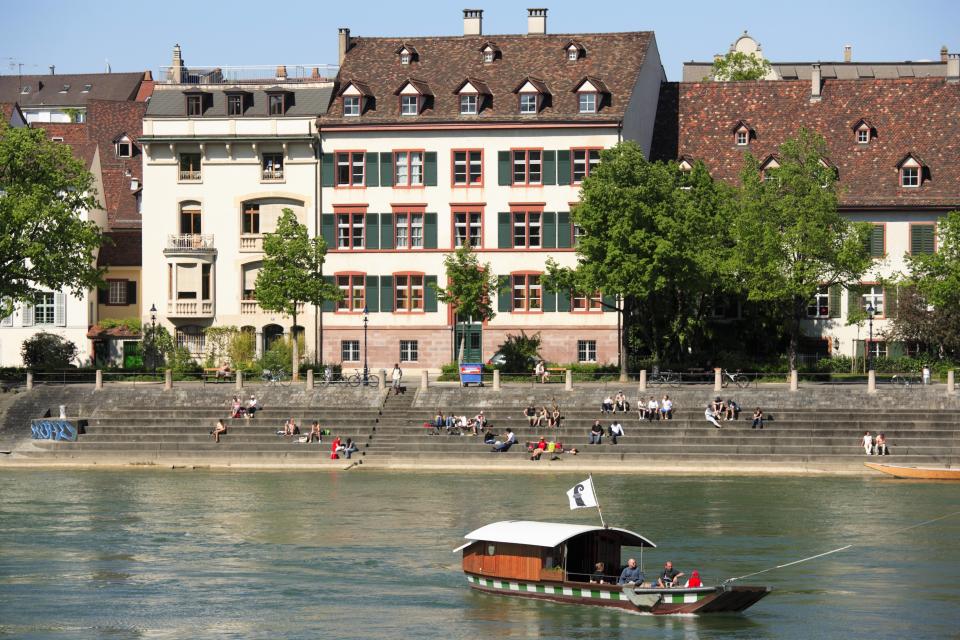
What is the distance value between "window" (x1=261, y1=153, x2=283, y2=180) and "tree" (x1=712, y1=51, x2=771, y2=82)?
120 feet

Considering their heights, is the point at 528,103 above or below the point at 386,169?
above

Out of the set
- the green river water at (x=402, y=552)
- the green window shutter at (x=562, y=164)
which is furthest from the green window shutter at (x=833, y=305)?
the green river water at (x=402, y=552)

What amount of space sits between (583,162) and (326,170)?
1385 cm

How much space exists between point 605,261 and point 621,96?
13.5m

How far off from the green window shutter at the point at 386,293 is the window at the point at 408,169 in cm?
510

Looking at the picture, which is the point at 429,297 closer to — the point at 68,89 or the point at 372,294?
the point at 372,294

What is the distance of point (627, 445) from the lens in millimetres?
73938

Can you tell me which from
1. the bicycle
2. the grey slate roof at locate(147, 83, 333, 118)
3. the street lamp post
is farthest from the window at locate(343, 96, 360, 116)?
the bicycle


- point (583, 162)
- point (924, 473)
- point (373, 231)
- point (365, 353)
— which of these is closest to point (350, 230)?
point (373, 231)

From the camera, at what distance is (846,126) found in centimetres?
9650

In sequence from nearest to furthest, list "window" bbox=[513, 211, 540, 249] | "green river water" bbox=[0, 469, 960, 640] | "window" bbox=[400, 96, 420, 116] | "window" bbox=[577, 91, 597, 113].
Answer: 1. "green river water" bbox=[0, 469, 960, 640]
2. "window" bbox=[577, 91, 597, 113]
3. "window" bbox=[513, 211, 540, 249]
4. "window" bbox=[400, 96, 420, 116]

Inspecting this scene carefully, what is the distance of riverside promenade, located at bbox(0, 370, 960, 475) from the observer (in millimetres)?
72750

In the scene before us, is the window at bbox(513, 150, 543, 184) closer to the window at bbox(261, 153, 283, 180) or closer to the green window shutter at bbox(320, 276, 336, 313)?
the green window shutter at bbox(320, 276, 336, 313)

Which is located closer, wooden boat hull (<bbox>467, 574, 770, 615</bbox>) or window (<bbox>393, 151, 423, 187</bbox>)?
wooden boat hull (<bbox>467, 574, 770, 615</bbox>)
